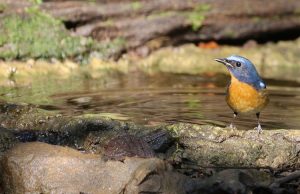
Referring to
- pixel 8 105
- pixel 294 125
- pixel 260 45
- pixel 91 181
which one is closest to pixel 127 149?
pixel 91 181

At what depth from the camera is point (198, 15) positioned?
10.1 meters

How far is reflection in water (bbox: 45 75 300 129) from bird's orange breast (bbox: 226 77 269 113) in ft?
0.59

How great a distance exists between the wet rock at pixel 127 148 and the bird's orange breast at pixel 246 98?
121 cm

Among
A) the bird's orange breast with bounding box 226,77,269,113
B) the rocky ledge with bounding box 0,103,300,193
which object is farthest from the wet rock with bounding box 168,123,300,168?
the bird's orange breast with bounding box 226,77,269,113

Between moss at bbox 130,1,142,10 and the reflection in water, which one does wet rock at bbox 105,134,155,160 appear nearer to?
the reflection in water

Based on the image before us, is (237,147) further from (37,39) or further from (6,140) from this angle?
(37,39)

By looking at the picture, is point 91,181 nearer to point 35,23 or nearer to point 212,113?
point 212,113

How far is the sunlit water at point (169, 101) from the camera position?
5652mm

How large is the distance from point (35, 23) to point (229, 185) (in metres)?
5.62

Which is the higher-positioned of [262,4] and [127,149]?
[262,4]

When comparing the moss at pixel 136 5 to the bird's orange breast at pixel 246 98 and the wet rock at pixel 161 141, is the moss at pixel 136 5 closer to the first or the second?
the bird's orange breast at pixel 246 98

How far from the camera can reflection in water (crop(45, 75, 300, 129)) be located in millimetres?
5652

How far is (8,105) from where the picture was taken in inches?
204

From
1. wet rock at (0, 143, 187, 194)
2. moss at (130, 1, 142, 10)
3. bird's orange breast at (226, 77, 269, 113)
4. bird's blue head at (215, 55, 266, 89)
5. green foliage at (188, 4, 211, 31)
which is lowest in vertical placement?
wet rock at (0, 143, 187, 194)
